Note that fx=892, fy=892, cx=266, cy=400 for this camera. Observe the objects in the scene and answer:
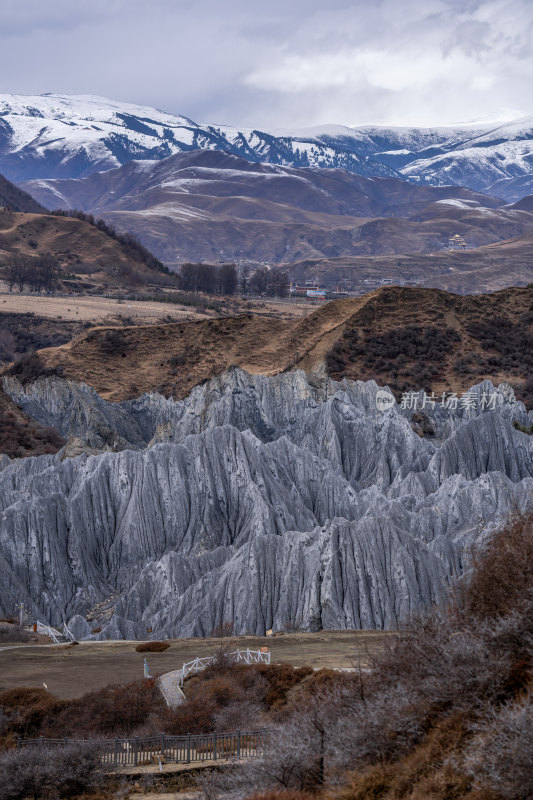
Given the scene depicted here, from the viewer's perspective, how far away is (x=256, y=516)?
4450 cm

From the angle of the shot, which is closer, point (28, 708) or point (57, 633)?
point (28, 708)

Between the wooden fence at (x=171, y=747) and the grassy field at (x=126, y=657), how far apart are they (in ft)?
16.3

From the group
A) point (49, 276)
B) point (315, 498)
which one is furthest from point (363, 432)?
point (49, 276)

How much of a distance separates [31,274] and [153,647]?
11485 centimetres

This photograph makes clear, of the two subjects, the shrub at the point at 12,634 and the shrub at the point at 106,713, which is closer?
the shrub at the point at 106,713

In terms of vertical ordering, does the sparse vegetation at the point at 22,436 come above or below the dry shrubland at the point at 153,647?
above

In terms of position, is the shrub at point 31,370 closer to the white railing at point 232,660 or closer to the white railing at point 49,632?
the white railing at point 49,632

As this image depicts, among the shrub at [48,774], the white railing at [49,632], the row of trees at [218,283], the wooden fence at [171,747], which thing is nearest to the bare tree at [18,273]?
the row of trees at [218,283]

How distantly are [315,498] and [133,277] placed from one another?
114929mm

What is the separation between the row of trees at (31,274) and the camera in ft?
447

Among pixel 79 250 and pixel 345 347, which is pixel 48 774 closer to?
pixel 345 347

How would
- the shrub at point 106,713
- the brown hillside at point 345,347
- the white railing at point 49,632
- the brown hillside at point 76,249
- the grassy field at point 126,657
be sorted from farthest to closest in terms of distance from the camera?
1. the brown hillside at point 76,249
2. the brown hillside at point 345,347
3. the white railing at point 49,632
4. the grassy field at point 126,657
5. the shrub at point 106,713

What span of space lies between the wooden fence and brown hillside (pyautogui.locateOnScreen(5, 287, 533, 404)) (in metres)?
57.9

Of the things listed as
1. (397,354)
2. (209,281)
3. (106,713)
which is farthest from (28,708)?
(209,281)
